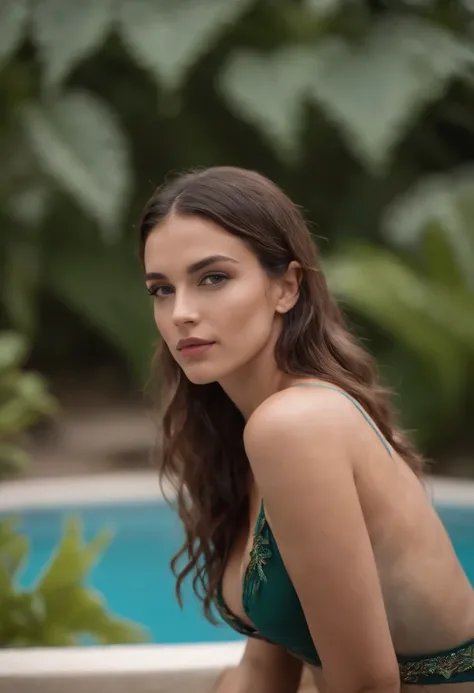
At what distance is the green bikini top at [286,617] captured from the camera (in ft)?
3.43

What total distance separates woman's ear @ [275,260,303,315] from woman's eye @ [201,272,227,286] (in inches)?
3.2

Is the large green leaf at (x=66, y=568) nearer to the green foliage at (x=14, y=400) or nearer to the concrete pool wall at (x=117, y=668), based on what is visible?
the concrete pool wall at (x=117, y=668)

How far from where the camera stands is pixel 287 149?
4406mm

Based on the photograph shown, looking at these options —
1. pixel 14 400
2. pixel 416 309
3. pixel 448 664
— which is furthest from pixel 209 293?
pixel 416 309

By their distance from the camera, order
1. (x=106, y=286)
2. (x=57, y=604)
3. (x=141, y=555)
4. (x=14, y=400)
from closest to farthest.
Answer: (x=57, y=604) → (x=141, y=555) → (x=14, y=400) → (x=106, y=286)

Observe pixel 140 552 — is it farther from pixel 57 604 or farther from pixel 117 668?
pixel 117 668

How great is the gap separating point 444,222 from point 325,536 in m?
3.04

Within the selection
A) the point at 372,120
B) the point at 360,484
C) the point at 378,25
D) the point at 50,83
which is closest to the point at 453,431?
the point at 372,120

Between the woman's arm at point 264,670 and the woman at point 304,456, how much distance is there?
0.13 m

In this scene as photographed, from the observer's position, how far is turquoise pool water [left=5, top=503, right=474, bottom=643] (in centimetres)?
258

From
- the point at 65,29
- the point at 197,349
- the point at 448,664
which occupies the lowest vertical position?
the point at 448,664

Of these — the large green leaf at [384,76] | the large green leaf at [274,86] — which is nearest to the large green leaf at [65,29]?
the large green leaf at [274,86]

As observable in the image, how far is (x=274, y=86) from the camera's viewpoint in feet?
14.1

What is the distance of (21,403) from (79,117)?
164 cm
